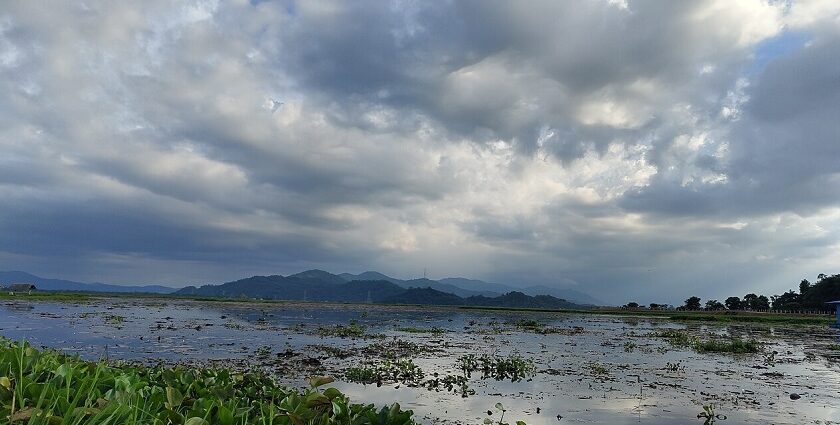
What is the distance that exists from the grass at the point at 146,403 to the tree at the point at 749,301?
136415 millimetres

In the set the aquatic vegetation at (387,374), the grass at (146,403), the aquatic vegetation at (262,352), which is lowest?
the aquatic vegetation at (262,352)

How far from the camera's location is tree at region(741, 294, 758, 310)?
364 feet

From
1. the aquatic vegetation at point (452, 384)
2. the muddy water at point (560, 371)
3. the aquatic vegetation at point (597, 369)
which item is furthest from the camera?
the aquatic vegetation at point (597, 369)

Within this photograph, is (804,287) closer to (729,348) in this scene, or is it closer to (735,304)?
(735,304)

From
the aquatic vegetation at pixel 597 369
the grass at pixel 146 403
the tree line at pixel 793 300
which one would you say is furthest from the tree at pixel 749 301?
the grass at pixel 146 403

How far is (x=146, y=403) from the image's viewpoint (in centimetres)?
309

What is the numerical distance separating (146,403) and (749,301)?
453 ft

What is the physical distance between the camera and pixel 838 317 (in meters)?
52.8

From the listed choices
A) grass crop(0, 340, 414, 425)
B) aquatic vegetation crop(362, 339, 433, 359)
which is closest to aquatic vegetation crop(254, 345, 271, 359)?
aquatic vegetation crop(362, 339, 433, 359)

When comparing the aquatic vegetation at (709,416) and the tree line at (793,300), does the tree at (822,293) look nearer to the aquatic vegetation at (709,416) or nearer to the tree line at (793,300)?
the tree line at (793,300)

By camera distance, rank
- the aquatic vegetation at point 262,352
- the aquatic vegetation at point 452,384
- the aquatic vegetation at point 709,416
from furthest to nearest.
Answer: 1. the aquatic vegetation at point 262,352
2. the aquatic vegetation at point 452,384
3. the aquatic vegetation at point 709,416

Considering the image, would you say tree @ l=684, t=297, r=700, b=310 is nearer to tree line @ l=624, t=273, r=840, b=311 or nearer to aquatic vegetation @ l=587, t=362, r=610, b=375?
tree line @ l=624, t=273, r=840, b=311

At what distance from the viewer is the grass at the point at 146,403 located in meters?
2.57

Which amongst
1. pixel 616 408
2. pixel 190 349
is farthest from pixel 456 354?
pixel 190 349
